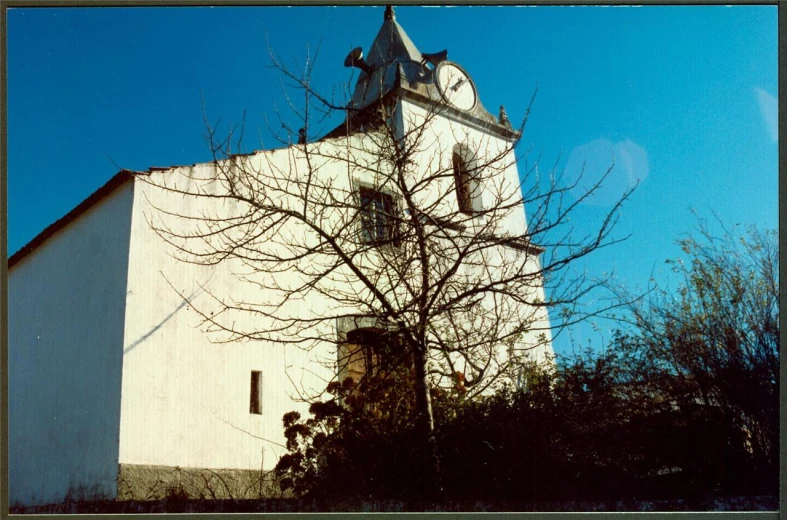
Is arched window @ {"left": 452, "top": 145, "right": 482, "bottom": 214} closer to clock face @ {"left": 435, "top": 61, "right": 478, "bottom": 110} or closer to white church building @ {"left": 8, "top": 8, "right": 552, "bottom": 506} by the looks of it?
white church building @ {"left": 8, "top": 8, "right": 552, "bottom": 506}

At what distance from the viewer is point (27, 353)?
675cm

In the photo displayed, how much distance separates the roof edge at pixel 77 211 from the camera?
7.61 metres

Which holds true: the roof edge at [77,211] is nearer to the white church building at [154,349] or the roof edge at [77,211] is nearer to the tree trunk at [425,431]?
the white church building at [154,349]

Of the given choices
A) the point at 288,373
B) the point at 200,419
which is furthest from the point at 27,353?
the point at 288,373

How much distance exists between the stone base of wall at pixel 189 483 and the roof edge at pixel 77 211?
2.55 m

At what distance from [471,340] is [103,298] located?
381 cm

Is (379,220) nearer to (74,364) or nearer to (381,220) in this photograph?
(381,220)

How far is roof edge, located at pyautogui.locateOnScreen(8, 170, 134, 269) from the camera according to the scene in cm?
761

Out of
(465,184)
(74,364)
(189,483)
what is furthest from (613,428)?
(74,364)

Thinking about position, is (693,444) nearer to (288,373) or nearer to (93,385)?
(288,373)

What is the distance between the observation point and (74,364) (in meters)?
7.36

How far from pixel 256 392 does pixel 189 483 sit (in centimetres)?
133

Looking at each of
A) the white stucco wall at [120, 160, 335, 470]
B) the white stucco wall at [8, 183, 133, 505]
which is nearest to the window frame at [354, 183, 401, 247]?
the white stucco wall at [120, 160, 335, 470]

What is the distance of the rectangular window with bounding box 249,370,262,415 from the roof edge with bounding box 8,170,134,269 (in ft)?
8.27
